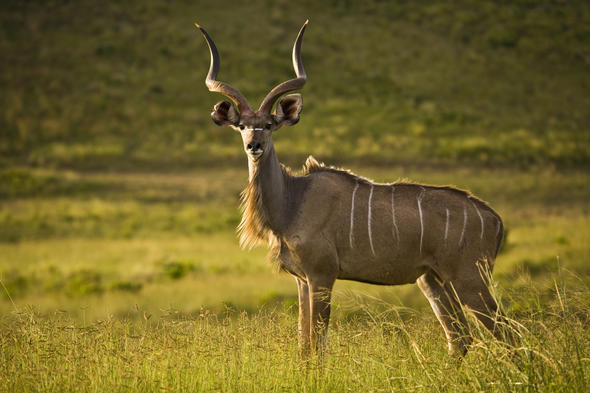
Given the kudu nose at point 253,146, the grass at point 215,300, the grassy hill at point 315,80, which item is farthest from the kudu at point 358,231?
the grassy hill at point 315,80

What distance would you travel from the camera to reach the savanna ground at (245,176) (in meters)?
5.60

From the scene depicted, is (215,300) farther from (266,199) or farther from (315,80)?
(315,80)

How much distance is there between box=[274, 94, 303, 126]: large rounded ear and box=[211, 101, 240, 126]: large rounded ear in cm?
36

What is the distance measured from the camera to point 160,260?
68.0ft

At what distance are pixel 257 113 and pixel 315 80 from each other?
47874 mm

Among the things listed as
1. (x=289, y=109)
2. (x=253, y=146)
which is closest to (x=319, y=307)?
(x=253, y=146)

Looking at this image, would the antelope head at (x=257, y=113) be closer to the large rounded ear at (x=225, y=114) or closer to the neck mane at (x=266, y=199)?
the large rounded ear at (x=225, y=114)

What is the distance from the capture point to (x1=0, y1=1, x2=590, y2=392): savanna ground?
5.60 meters

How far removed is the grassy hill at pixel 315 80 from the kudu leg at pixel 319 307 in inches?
1263

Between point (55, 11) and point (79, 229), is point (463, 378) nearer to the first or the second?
point (79, 229)

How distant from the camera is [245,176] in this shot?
37.0 metres

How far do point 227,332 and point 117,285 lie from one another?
491 inches

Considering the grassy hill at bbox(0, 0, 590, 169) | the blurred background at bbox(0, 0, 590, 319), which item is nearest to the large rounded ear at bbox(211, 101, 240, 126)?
the blurred background at bbox(0, 0, 590, 319)

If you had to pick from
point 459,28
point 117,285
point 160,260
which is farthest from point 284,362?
point 459,28
